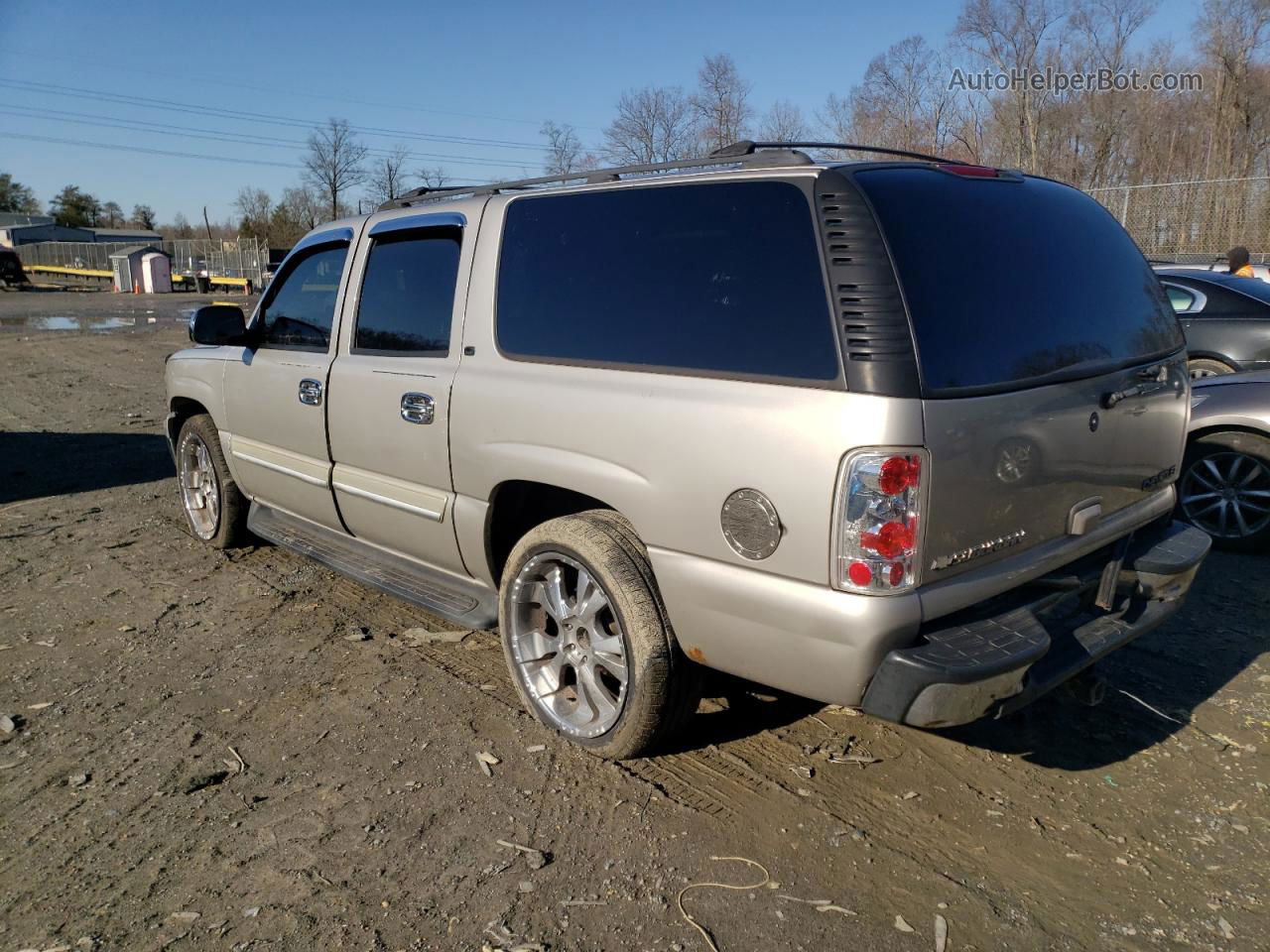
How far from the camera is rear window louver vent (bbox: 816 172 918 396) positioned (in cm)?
249

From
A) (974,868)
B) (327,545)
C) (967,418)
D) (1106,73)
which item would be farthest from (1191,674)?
(1106,73)

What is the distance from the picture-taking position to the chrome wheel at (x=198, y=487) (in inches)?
225

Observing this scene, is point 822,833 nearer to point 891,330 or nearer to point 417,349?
point 891,330

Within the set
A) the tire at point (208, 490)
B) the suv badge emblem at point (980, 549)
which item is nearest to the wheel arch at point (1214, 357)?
the suv badge emblem at point (980, 549)

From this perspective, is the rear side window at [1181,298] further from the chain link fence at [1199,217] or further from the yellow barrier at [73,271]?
the yellow barrier at [73,271]

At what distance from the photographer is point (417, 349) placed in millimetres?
3992

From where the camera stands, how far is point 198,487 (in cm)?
593

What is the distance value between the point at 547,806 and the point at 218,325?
3310mm

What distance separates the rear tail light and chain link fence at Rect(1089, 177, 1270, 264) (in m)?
18.7

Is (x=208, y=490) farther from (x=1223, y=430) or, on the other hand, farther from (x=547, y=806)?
(x=1223, y=430)

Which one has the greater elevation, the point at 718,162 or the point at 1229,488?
the point at 718,162

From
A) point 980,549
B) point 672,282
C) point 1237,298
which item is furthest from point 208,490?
point 1237,298

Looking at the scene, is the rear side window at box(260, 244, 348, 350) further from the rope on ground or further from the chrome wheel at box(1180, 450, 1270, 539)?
the chrome wheel at box(1180, 450, 1270, 539)

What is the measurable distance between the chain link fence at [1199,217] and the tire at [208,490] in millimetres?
18163
